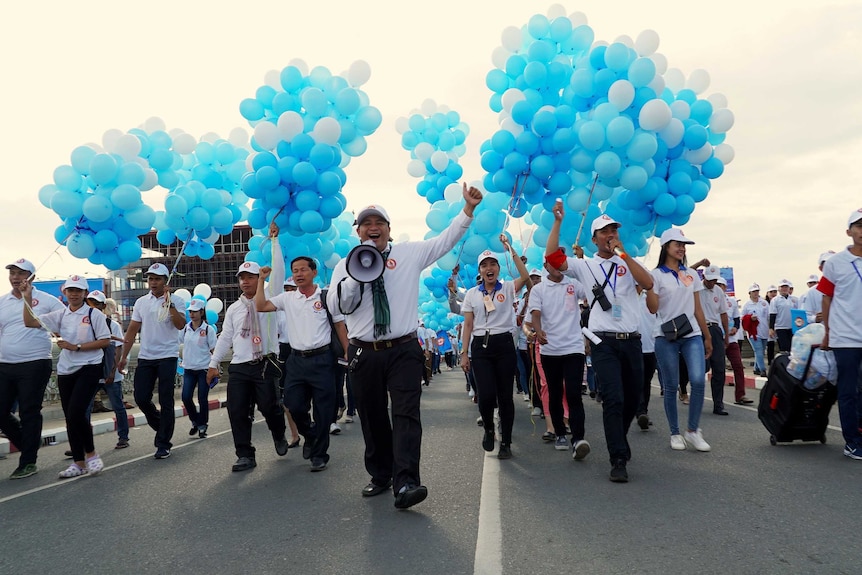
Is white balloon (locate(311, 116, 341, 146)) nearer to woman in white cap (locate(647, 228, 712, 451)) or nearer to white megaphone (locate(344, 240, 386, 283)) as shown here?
woman in white cap (locate(647, 228, 712, 451))

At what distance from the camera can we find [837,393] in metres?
6.20

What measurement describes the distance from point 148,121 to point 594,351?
9.09 m

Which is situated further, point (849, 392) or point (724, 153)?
point (724, 153)

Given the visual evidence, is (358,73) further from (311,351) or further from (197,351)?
(311,351)

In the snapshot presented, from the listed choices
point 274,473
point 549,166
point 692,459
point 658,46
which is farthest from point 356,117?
point 692,459

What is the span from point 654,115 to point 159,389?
7.71m

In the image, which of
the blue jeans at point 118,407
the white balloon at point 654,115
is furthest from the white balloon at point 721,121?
the blue jeans at point 118,407

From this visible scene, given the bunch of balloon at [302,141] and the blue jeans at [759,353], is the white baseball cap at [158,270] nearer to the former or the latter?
Answer: the bunch of balloon at [302,141]

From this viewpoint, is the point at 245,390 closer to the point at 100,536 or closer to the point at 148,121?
the point at 100,536

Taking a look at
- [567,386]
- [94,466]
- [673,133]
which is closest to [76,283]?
[94,466]

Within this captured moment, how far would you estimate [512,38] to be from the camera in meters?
11.4

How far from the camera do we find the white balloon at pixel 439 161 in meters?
14.7

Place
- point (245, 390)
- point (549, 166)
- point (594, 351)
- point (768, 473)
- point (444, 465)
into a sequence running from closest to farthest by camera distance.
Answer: point (768, 473)
point (594, 351)
point (444, 465)
point (245, 390)
point (549, 166)

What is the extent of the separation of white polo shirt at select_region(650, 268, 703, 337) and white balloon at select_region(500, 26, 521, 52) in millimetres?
6013
